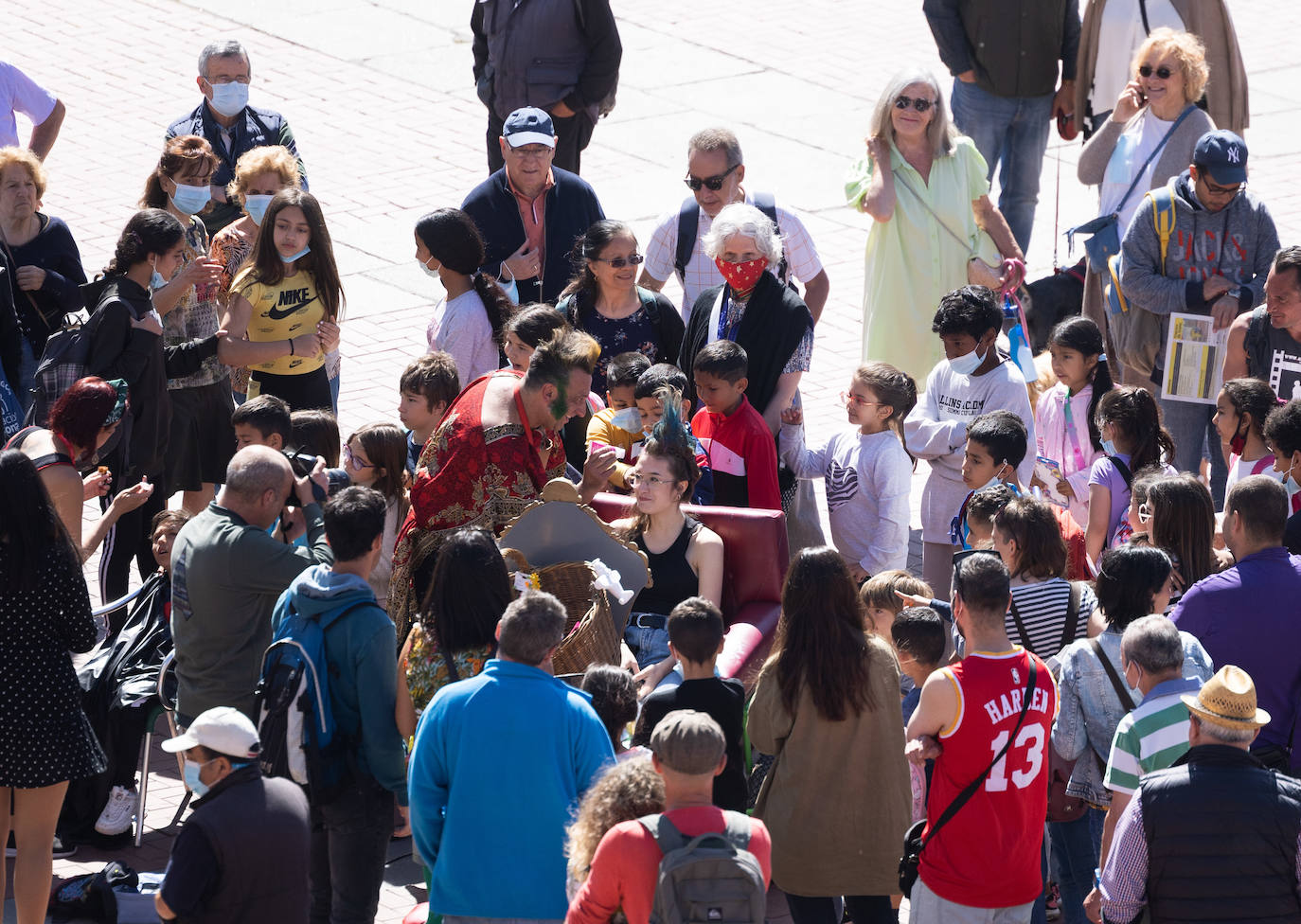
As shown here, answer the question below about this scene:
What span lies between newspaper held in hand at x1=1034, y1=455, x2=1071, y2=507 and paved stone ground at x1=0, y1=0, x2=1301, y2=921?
196 centimetres

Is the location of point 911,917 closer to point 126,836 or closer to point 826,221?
point 126,836

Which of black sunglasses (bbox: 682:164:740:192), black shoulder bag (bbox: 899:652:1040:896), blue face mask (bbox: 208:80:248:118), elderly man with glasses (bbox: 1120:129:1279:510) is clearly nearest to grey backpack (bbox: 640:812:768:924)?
black shoulder bag (bbox: 899:652:1040:896)

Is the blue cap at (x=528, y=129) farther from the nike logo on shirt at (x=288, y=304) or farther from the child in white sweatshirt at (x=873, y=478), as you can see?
the child in white sweatshirt at (x=873, y=478)

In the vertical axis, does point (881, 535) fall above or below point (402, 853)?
above

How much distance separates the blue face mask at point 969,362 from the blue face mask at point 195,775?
12.8ft

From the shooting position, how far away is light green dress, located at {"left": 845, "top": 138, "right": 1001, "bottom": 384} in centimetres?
907

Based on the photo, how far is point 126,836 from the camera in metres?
6.42

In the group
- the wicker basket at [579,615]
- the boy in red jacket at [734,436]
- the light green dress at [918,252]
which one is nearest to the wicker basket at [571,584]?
the wicker basket at [579,615]

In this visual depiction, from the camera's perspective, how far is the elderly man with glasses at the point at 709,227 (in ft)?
27.4

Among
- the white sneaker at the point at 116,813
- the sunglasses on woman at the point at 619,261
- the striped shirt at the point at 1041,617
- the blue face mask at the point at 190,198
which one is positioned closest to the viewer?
the striped shirt at the point at 1041,617

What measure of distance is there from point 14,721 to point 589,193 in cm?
450

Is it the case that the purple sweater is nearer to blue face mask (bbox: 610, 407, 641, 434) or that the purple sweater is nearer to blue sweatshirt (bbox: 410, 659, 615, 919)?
blue sweatshirt (bbox: 410, 659, 615, 919)

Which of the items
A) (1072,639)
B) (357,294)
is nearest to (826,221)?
(357,294)

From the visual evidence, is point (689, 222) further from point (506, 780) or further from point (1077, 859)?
point (506, 780)
